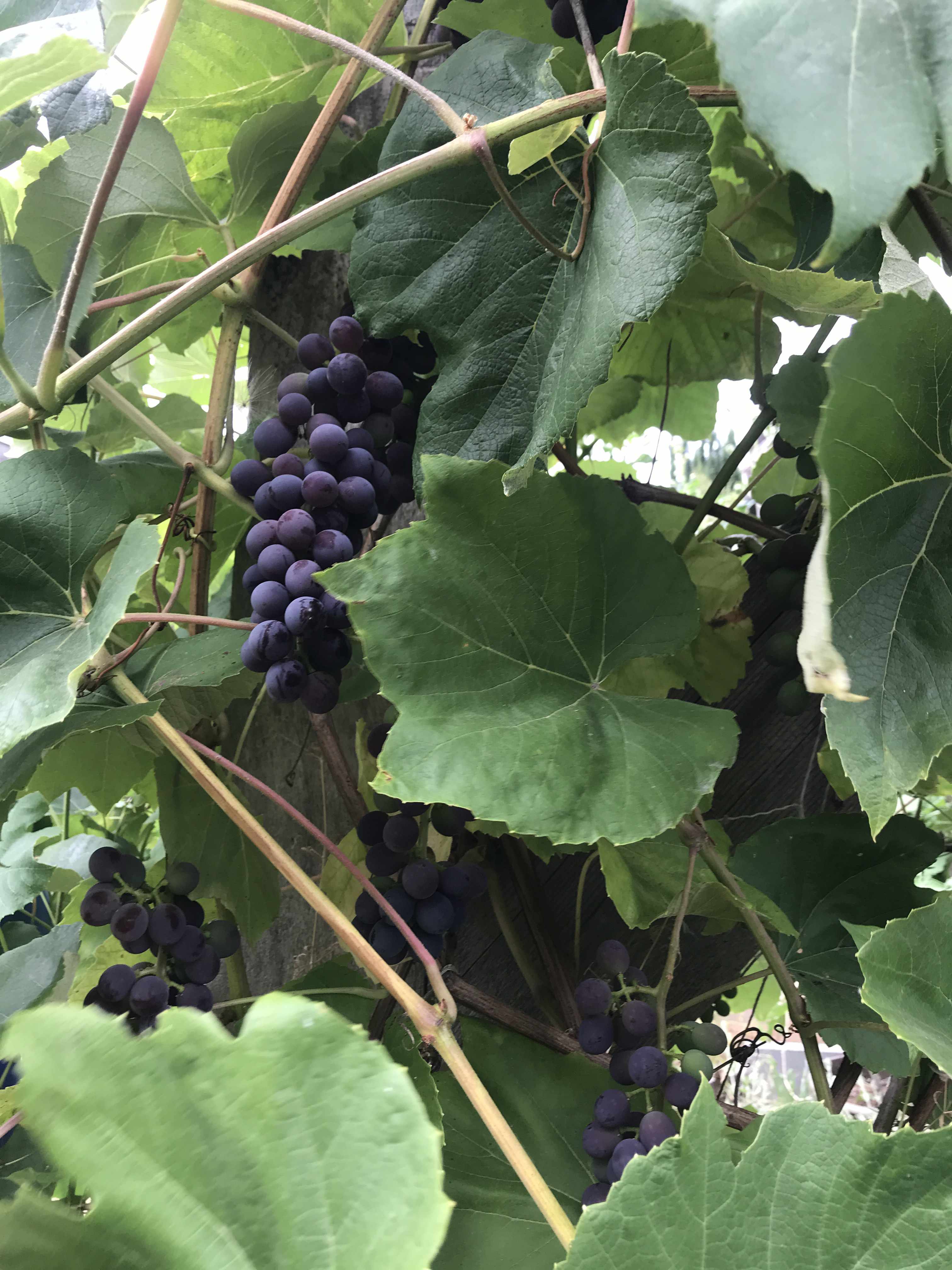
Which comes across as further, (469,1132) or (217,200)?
(217,200)

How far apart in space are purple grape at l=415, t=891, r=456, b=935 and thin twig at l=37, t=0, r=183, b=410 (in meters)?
0.37

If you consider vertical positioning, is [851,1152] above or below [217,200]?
below

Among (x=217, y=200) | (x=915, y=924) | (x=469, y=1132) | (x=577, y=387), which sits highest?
(x=217, y=200)

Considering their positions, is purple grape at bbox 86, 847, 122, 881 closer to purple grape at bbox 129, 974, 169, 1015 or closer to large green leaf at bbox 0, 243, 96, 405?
purple grape at bbox 129, 974, 169, 1015

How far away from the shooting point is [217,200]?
0.74 metres

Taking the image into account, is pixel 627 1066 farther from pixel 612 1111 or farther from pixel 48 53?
pixel 48 53

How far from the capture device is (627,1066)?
0.46m

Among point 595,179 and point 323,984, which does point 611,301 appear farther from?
point 323,984

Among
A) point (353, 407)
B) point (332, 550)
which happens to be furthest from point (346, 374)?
point (332, 550)

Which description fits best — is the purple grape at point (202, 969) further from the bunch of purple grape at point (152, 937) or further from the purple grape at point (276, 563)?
the purple grape at point (276, 563)

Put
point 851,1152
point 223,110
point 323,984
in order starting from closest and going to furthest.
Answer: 1. point 851,1152
2. point 323,984
3. point 223,110

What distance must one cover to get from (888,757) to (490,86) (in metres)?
0.43

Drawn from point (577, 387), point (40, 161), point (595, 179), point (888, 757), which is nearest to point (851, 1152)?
point (888, 757)

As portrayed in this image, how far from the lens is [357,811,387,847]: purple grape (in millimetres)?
540
